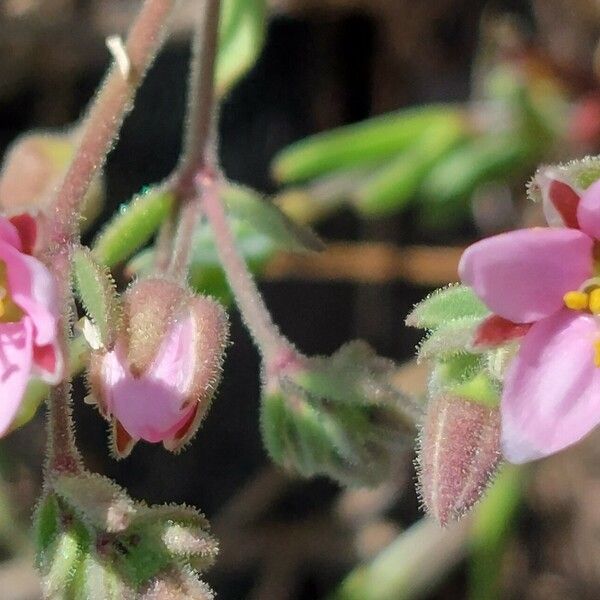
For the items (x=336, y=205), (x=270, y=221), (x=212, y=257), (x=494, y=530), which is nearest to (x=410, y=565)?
(x=494, y=530)

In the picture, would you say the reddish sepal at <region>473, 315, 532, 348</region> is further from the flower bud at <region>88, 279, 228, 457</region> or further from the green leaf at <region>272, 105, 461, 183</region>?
the green leaf at <region>272, 105, 461, 183</region>

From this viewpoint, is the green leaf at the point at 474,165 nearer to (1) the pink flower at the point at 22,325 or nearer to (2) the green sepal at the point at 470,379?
(2) the green sepal at the point at 470,379

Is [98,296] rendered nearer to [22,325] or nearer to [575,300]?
[22,325]

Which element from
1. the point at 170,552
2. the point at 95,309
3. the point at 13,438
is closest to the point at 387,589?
the point at 13,438

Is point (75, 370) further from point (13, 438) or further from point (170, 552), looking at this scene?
point (13, 438)

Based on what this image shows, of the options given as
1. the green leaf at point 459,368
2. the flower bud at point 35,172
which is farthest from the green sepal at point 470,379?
the flower bud at point 35,172
